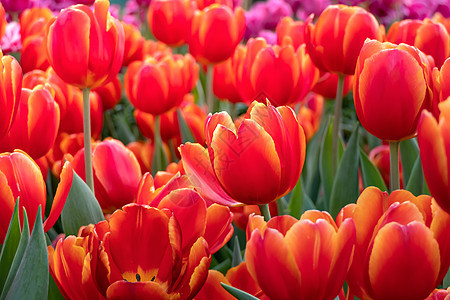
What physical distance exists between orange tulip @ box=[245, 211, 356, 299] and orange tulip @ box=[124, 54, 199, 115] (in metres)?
0.62

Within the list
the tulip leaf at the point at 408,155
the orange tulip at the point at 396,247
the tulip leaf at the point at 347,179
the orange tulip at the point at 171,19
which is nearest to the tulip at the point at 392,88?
the orange tulip at the point at 396,247

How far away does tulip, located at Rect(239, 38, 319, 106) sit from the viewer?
920 mm

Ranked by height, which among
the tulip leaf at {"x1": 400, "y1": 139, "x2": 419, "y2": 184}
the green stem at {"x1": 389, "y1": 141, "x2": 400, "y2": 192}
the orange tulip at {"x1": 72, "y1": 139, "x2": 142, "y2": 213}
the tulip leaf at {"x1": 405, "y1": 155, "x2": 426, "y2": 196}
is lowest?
the tulip leaf at {"x1": 400, "y1": 139, "x2": 419, "y2": 184}

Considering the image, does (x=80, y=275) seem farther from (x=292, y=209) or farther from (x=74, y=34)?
(x=292, y=209)

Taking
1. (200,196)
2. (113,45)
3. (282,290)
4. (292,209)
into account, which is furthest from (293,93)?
(282,290)

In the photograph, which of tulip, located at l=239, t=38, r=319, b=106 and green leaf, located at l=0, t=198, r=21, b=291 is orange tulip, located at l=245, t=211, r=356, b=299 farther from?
tulip, located at l=239, t=38, r=319, b=106

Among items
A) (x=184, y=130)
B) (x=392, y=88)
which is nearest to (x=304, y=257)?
(x=392, y=88)

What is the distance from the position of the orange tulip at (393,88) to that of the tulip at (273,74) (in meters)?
0.33

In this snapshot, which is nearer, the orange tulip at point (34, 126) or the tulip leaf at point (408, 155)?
the orange tulip at point (34, 126)

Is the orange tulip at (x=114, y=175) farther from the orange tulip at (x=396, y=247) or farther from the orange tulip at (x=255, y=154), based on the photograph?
the orange tulip at (x=396, y=247)

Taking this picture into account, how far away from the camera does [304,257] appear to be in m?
0.43

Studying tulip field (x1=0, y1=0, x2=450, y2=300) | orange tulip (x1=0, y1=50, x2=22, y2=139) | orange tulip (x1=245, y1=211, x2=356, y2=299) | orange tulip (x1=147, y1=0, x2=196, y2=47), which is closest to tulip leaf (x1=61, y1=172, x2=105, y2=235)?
tulip field (x1=0, y1=0, x2=450, y2=300)

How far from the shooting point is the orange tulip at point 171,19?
131 cm

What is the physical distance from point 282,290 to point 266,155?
118 millimetres
